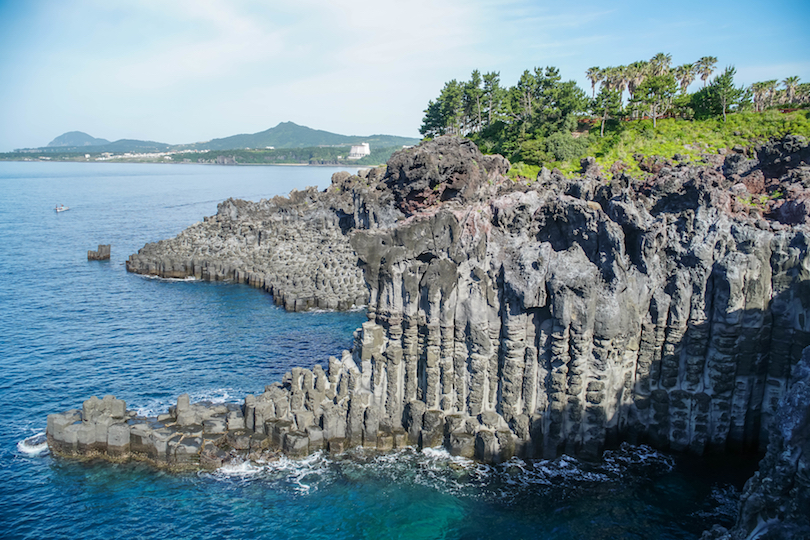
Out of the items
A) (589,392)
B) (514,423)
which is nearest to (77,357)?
(514,423)

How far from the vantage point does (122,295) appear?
66.7 meters

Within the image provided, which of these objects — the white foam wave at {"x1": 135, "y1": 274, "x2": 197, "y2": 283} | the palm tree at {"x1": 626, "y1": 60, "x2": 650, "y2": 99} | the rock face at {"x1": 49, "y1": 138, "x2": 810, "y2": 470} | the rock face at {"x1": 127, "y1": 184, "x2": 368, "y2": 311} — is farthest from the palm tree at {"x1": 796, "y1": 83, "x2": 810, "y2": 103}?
the white foam wave at {"x1": 135, "y1": 274, "x2": 197, "y2": 283}

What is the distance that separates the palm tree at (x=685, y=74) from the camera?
299ft

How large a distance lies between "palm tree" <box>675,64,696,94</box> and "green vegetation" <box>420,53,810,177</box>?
0.15m

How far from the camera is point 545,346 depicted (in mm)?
29469

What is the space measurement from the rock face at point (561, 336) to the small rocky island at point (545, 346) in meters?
0.08

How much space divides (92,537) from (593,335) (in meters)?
25.2

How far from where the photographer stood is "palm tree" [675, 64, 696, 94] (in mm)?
91000

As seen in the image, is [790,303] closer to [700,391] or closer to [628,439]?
[700,391]

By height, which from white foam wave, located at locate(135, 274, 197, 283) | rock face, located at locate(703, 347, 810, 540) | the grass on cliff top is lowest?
white foam wave, located at locate(135, 274, 197, 283)

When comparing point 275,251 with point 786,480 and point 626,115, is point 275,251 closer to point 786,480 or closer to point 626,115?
point 626,115

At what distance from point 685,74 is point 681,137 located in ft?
79.5

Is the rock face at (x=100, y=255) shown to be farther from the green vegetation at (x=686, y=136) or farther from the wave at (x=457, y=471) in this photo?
the wave at (x=457, y=471)

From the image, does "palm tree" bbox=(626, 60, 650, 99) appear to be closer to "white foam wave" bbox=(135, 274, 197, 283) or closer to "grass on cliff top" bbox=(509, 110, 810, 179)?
"grass on cliff top" bbox=(509, 110, 810, 179)
